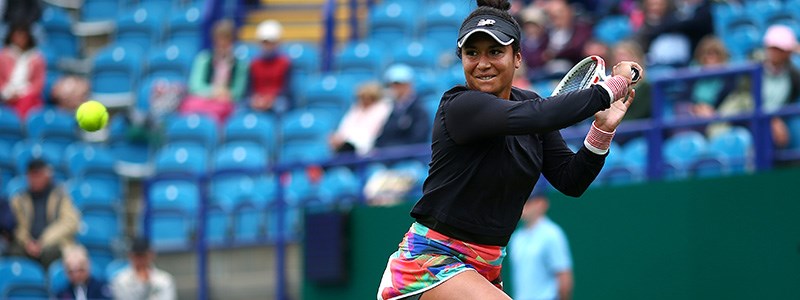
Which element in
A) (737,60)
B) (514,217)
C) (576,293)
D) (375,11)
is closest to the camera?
(514,217)

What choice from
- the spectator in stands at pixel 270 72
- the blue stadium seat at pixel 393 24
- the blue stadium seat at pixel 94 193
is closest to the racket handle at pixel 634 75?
the blue stadium seat at pixel 94 193

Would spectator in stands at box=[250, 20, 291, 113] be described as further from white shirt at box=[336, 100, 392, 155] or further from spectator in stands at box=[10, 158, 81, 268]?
spectator in stands at box=[10, 158, 81, 268]

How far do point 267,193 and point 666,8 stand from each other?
3.88 metres

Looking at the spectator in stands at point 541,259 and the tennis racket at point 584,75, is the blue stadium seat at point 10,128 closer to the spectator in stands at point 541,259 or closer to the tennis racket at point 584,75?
the spectator in stands at point 541,259

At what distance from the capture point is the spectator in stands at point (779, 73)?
360 inches

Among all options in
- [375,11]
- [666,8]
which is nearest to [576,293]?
[666,8]

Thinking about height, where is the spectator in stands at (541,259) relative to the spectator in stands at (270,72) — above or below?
below

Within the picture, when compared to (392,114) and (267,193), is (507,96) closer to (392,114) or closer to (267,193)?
(392,114)

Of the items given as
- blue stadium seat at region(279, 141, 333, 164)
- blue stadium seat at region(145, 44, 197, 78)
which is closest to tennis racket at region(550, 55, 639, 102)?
blue stadium seat at region(279, 141, 333, 164)

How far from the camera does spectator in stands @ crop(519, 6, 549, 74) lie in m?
12.3

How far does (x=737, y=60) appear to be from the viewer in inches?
427

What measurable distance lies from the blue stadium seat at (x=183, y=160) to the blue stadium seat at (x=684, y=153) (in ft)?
17.3

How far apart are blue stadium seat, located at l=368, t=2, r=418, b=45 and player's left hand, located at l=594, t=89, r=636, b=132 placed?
9541mm

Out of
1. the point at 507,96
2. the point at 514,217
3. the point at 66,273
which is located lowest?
the point at 66,273
